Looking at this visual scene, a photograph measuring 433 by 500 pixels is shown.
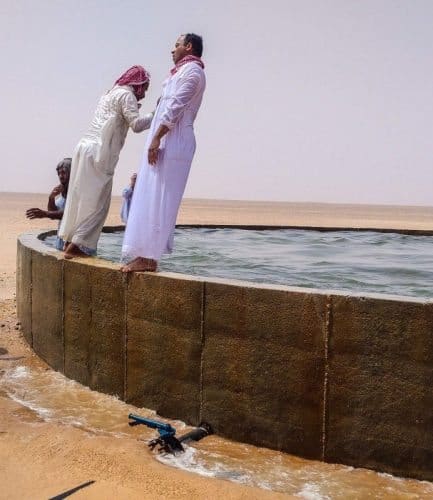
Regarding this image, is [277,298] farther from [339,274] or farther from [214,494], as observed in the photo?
[339,274]

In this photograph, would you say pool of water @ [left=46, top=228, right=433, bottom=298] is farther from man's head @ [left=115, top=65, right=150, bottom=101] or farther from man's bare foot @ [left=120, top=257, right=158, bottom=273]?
man's head @ [left=115, top=65, right=150, bottom=101]

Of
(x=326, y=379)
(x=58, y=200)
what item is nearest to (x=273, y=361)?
(x=326, y=379)

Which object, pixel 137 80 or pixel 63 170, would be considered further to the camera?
pixel 63 170

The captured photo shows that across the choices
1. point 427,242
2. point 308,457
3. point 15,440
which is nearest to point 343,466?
point 308,457

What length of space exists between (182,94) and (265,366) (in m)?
1.91

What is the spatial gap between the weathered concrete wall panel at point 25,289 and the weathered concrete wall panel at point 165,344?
6.42 feet

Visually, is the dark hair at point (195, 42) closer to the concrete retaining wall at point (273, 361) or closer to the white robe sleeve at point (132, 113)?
the white robe sleeve at point (132, 113)

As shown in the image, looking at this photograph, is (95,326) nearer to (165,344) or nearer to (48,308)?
(165,344)

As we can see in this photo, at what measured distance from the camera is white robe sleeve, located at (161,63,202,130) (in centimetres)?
473

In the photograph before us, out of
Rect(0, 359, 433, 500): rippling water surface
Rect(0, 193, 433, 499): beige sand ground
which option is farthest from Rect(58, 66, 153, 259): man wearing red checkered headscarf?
Rect(0, 193, 433, 499): beige sand ground

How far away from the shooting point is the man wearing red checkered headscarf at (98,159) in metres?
5.54

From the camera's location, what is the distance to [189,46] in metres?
4.92

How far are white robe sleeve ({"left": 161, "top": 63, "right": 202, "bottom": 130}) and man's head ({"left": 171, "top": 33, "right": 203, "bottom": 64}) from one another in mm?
155

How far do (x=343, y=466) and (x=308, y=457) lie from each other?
0.21 metres
